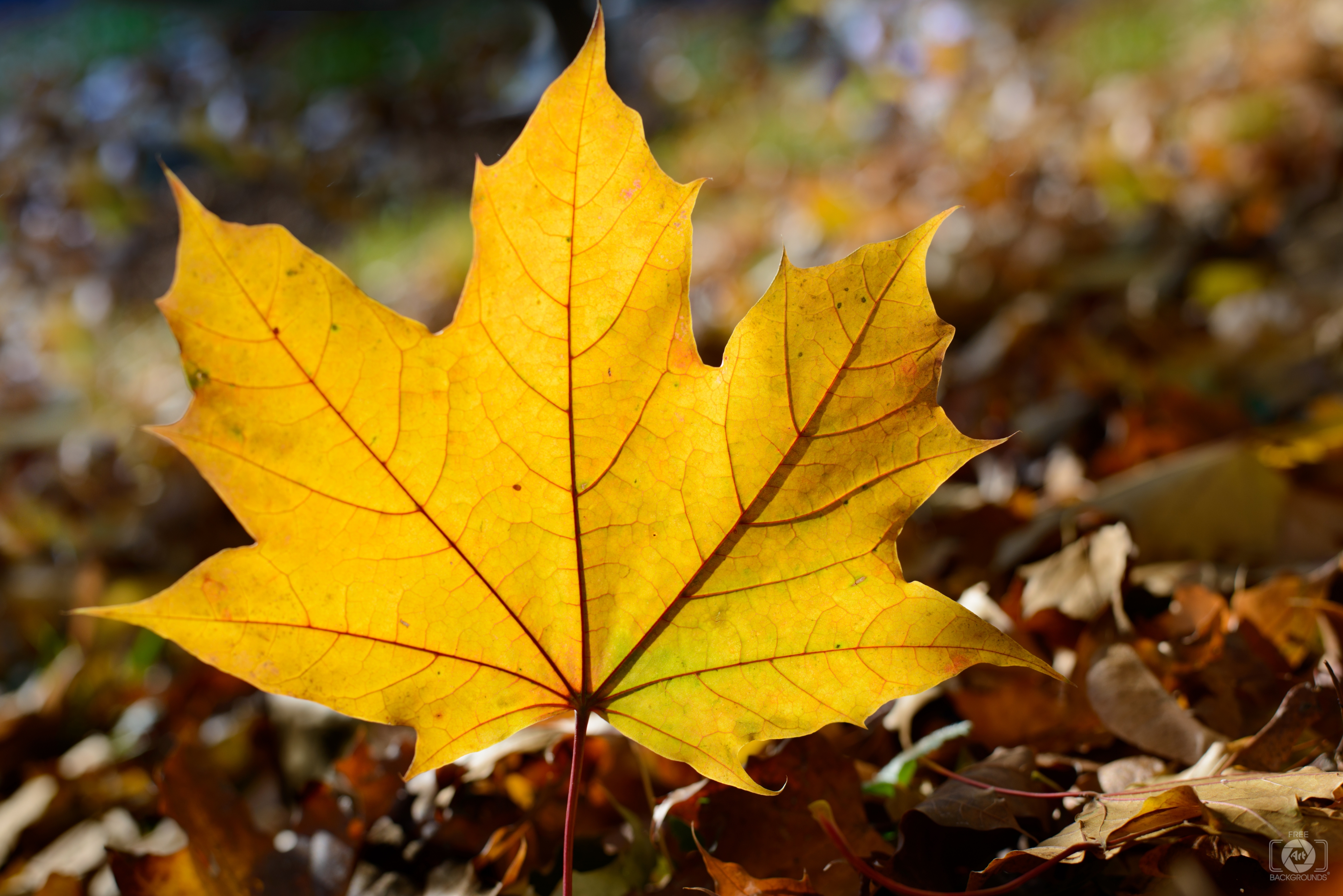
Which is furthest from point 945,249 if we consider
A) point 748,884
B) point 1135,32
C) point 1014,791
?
point 1135,32

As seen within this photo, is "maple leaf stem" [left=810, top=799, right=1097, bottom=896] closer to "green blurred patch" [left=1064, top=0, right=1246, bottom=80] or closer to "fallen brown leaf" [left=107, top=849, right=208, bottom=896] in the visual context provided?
"fallen brown leaf" [left=107, top=849, right=208, bottom=896]

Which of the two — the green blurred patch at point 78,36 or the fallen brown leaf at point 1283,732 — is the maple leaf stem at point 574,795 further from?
the green blurred patch at point 78,36

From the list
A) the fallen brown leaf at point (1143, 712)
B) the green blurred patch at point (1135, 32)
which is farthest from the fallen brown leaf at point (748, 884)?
the green blurred patch at point (1135, 32)

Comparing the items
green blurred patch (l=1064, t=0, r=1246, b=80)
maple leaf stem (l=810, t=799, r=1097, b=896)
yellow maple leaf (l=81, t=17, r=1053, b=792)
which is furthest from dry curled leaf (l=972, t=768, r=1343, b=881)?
green blurred patch (l=1064, t=0, r=1246, b=80)

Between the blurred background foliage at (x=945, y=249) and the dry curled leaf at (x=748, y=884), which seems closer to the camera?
the dry curled leaf at (x=748, y=884)

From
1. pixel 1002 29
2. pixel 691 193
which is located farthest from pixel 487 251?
pixel 1002 29

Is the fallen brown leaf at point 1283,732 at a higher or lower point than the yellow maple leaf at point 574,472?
lower
